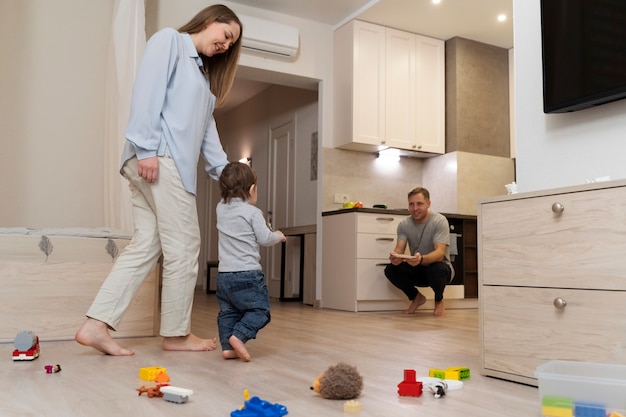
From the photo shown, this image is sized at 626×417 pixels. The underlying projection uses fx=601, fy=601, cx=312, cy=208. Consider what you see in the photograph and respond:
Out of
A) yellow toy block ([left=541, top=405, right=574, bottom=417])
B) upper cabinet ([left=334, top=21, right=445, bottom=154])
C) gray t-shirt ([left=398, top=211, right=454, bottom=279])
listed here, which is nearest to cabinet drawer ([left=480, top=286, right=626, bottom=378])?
yellow toy block ([left=541, top=405, right=574, bottom=417])

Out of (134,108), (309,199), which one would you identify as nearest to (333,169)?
(309,199)

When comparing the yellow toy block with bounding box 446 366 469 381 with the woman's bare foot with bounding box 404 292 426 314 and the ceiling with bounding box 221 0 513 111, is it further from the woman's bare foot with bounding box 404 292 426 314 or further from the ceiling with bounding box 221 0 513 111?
the ceiling with bounding box 221 0 513 111

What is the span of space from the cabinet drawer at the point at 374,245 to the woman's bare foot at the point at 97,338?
8.70 ft

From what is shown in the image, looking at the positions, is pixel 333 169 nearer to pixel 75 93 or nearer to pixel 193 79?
pixel 75 93

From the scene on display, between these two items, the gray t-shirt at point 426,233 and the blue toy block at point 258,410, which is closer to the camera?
the blue toy block at point 258,410

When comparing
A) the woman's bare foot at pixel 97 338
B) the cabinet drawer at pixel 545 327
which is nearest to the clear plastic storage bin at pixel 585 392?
the cabinet drawer at pixel 545 327

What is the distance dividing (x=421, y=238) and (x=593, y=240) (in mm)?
2900

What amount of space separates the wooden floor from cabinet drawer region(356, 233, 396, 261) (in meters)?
1.58

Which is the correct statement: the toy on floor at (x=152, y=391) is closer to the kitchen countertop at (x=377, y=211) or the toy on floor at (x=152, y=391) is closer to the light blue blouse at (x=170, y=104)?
the light blue blouse at (x=170, y=104)

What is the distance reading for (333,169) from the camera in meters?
5.15

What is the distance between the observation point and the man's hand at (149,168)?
2.21m

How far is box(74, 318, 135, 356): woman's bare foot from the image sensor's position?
2129mm

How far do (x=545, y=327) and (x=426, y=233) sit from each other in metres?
2.77

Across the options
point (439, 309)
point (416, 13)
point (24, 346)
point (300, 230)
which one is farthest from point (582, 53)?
point (300, 230)
